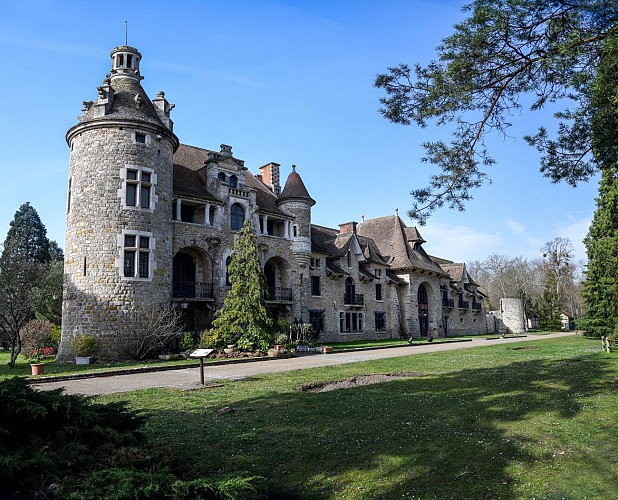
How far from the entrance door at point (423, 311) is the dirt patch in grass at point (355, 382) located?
107ft

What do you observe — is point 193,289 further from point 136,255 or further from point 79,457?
point 79,457

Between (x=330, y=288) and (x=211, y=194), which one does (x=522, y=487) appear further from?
(x=330, y=288)

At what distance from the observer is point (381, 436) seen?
24.8 ft

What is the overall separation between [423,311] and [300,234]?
18.0 m

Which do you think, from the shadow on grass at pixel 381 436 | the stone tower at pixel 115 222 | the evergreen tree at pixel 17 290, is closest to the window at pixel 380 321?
the stone tower at pixel 115 222

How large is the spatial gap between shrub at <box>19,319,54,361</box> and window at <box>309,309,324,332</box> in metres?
17.2

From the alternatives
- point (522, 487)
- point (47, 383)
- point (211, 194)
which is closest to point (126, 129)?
point (211, 194)

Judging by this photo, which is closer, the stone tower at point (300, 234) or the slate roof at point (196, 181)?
the slate roof at point (196, 181)

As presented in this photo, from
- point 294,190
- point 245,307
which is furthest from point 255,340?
point 294,190

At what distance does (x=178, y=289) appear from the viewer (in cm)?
2925

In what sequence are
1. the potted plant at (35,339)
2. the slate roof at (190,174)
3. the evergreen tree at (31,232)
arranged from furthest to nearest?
the evergreen tree at (31,232) → the slate roof at (190,174) → the potted plant at (35,339)

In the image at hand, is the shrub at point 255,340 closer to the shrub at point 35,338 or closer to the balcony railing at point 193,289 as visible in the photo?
the balcony railing at point 193,289

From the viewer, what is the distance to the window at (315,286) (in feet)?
124

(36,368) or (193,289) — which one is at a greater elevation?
(193,289)
